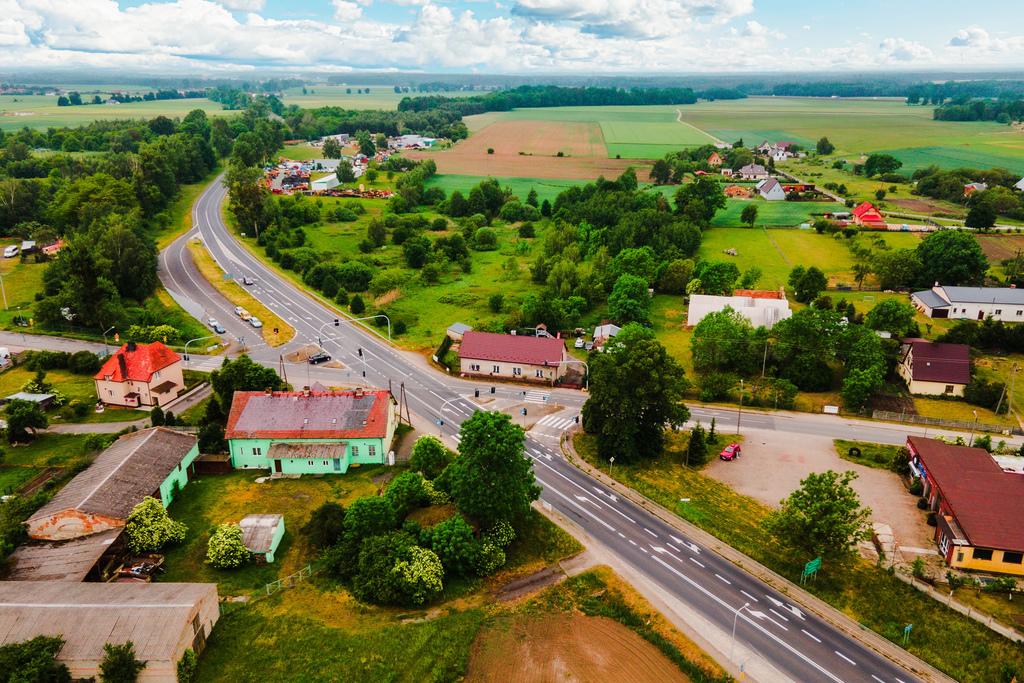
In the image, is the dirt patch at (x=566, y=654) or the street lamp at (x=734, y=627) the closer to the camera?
the dirt patch at (x=566, y=654)

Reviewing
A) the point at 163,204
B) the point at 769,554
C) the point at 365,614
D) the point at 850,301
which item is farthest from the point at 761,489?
the point at 163,204

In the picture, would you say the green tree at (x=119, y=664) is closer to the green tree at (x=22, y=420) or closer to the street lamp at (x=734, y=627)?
the street lamp at (x=734, y=627)

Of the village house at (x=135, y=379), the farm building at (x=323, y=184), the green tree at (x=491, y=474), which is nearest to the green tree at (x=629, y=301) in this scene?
the green tree at (x=491, y=474)

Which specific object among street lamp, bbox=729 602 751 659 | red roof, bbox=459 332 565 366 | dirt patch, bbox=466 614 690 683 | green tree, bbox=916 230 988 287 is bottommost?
dirt patch, bbox=466 614 690 683

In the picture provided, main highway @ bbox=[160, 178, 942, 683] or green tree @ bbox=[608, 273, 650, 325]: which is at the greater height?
green tree @ bbox=[608, 273, 650, 325]

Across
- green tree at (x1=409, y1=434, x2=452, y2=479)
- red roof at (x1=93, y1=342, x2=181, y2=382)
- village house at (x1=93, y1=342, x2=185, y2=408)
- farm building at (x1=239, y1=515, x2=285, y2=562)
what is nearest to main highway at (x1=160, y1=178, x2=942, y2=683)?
green tree at (x1=409, y1=434, x2=452, y2=479)

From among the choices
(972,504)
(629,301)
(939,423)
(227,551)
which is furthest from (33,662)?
(939,423)

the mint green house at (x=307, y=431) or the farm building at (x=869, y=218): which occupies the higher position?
the farm building at (x=869, y=218)

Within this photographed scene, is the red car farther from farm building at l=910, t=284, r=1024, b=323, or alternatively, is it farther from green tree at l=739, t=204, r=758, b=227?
green tree at l=739, t=204, r=758, b=227
